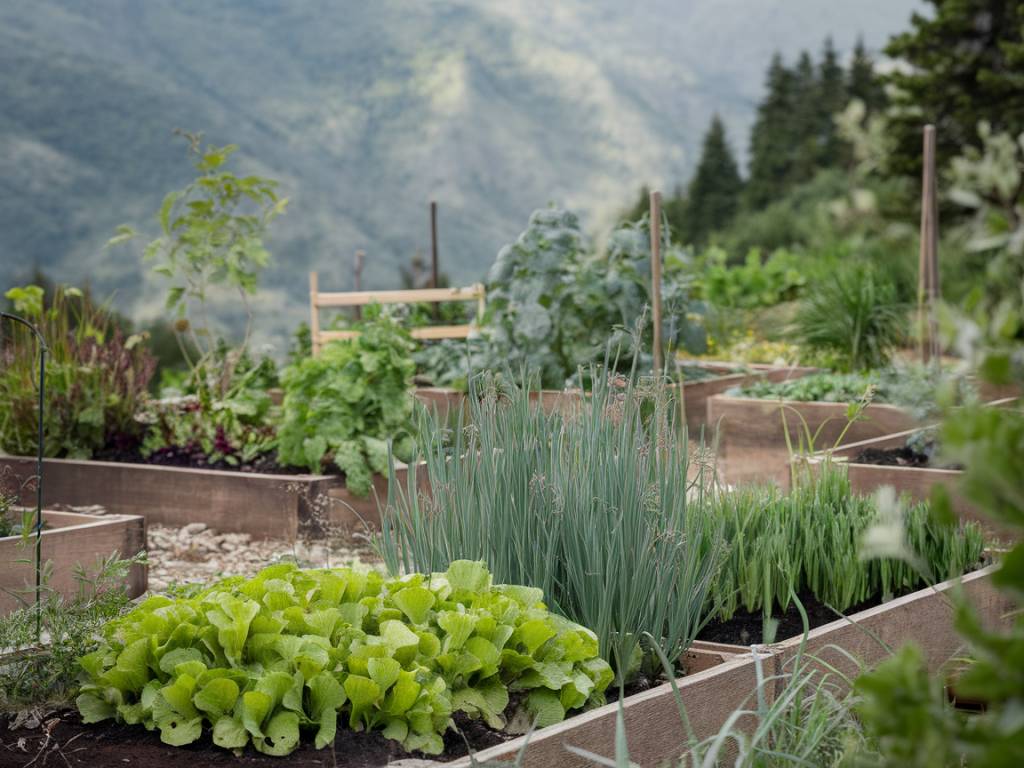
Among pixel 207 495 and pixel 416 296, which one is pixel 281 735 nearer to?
pixel 207 495

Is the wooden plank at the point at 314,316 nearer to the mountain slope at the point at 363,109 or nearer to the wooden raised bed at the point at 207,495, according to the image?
the wooden raised bed at the point at 207,495

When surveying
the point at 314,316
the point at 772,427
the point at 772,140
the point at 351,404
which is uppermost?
the point at 772,140

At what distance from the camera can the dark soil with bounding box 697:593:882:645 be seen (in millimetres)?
2918

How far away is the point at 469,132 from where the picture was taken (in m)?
52.6

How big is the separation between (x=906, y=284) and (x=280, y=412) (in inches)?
269

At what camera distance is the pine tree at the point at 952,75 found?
17.1 m

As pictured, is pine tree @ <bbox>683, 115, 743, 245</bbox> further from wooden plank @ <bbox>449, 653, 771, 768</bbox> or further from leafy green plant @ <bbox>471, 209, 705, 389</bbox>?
wooden plank @ <bbox>449, 653, 771, 768</bbox>

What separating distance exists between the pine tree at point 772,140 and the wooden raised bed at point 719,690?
2582 cm

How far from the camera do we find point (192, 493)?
5203mm

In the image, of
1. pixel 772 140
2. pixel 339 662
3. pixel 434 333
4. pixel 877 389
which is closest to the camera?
pixel 339 662

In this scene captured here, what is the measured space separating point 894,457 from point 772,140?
84.2 ft

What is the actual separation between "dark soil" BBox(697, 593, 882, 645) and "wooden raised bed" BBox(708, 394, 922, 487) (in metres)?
2.68

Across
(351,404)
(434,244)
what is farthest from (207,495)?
(434,244)

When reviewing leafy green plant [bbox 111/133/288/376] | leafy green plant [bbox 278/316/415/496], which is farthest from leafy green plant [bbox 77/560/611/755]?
leafy green plant [bbox 111/133/288/376]
